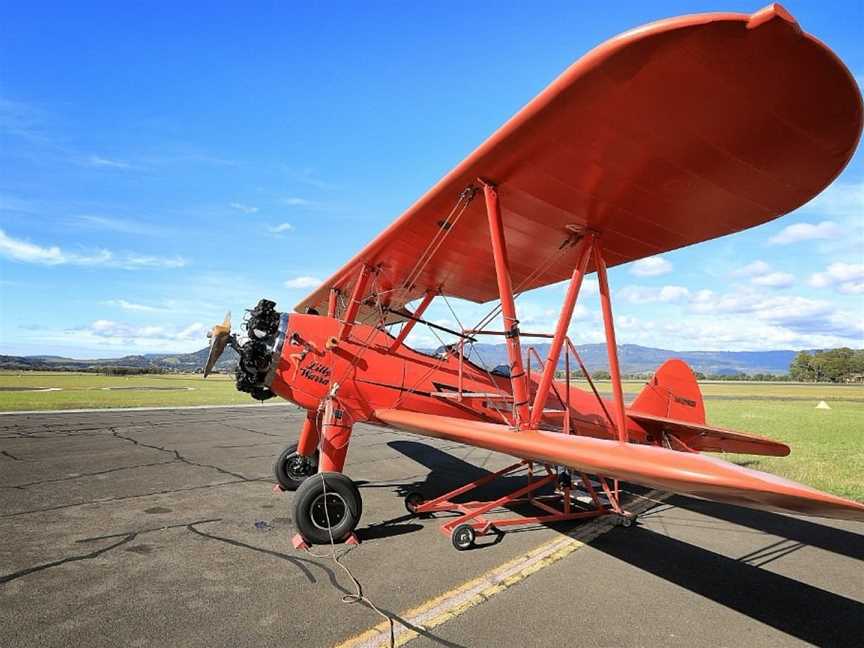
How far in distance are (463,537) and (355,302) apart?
3.20 metres

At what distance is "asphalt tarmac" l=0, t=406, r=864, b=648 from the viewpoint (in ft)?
10.2

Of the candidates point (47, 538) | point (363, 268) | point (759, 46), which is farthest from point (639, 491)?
point (47, 538)

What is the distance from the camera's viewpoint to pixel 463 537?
486cm

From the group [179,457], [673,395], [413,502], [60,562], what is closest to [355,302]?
Result: [413,502]

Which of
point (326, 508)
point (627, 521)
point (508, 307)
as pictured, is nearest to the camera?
point (508, 307)

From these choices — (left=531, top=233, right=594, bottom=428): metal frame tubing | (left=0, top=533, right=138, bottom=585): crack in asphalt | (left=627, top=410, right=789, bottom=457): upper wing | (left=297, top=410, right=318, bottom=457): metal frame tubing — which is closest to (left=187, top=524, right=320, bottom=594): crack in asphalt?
(left=0, top=533, right=138, bottom=585): crack in asphalt

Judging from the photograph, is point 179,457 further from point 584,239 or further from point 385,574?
point 584,239

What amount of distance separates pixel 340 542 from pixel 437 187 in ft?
12.4

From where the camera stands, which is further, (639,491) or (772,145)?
(639,491)

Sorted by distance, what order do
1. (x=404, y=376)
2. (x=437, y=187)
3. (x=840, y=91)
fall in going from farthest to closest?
(x=404, y=376)
(x=437, y=187)
(x=840, y=91)

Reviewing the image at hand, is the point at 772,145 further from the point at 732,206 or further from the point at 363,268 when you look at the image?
the point at 363,268

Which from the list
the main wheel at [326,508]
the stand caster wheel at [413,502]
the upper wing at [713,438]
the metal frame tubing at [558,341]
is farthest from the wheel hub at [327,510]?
the upper wing at [713,438]

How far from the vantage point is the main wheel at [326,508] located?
4727 millimetres

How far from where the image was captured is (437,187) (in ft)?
15.6
